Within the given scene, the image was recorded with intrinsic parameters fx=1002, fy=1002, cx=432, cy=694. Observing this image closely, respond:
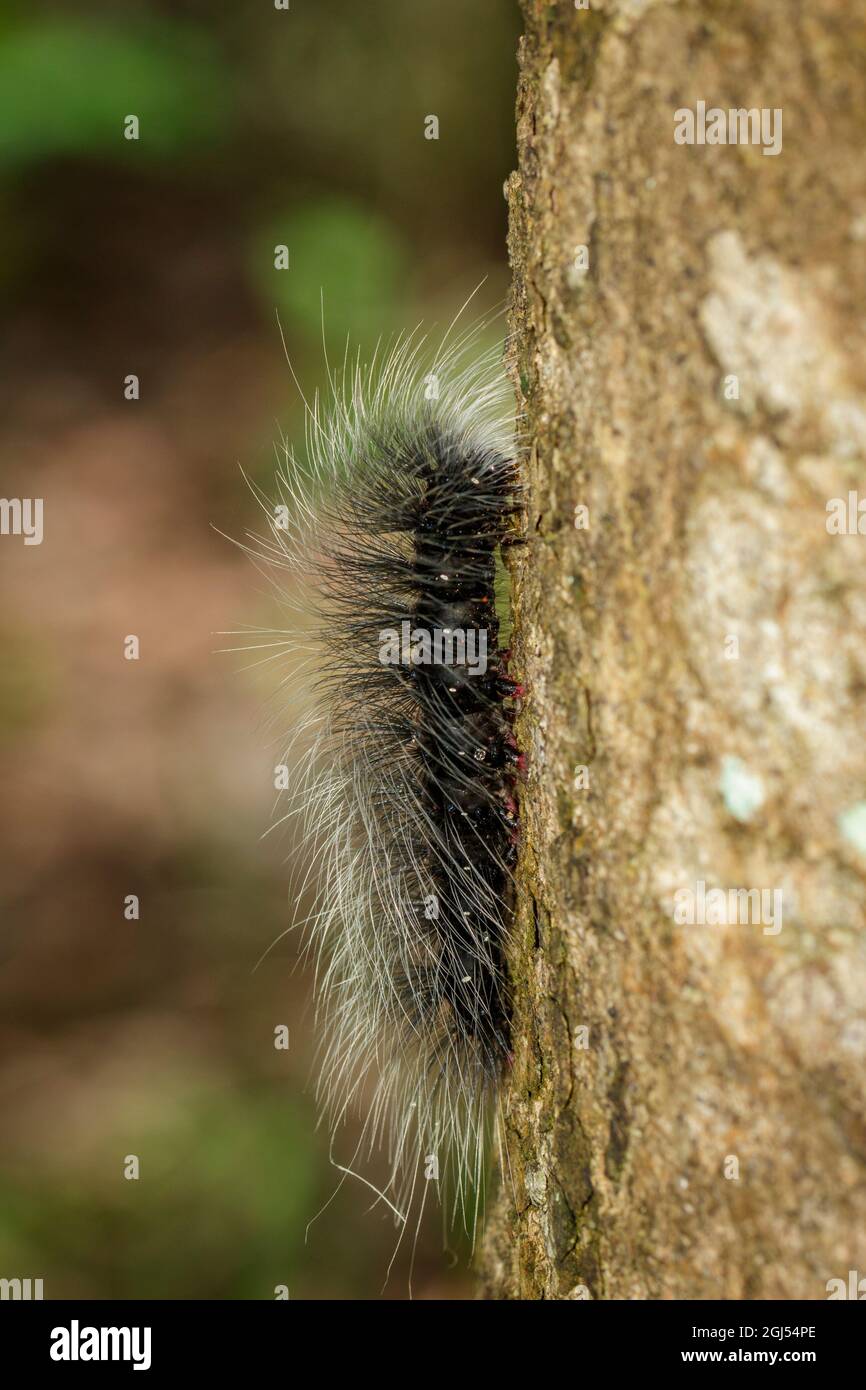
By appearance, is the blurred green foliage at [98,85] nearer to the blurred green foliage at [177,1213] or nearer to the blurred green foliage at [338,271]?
the blurred green foliage at [338,271]

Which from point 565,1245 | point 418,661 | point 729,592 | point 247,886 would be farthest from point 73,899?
point 729,592

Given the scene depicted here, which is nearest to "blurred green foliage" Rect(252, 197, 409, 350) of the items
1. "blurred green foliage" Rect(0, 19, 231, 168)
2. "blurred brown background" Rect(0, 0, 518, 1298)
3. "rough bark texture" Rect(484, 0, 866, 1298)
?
"blurred brown background" Rect(0, 0, 518, 1298)

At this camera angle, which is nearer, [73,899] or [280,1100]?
[280,1100]

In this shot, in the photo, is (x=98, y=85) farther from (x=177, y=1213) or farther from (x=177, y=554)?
(x=177, y=1213)

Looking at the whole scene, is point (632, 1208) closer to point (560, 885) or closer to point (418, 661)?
point (560, 885)

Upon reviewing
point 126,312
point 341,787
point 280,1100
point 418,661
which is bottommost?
point 280,1100

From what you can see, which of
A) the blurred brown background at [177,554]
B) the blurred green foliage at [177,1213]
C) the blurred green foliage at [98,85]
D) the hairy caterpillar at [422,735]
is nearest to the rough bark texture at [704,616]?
the hairy caterpillar at [422,735]

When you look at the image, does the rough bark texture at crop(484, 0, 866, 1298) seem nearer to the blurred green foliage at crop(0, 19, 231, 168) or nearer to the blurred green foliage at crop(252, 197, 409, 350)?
the blurred green foliage at crop(252, 197, 409, 350)
